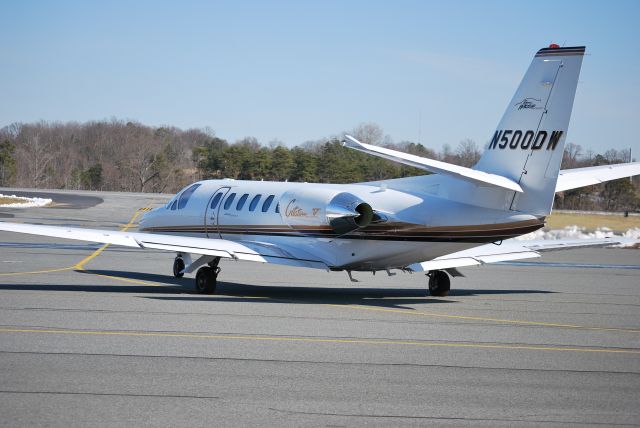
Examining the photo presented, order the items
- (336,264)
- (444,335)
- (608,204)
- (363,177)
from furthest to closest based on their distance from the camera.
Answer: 1. (608,204)
2. (363,177)
3. (336,264)
4. (444,335)

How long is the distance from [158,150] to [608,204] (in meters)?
49.4

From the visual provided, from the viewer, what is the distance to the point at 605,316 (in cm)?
1986

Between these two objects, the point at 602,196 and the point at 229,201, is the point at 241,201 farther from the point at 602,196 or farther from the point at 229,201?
the point at 602,196

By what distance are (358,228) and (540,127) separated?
456 centimetres

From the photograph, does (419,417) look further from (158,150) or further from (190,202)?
(158,150)

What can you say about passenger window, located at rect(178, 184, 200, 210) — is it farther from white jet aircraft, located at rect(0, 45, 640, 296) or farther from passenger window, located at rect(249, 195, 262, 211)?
passenger window, located at rect(249, 195, 262, 211)

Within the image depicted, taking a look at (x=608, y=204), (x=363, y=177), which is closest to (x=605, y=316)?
(x=363, y=177)

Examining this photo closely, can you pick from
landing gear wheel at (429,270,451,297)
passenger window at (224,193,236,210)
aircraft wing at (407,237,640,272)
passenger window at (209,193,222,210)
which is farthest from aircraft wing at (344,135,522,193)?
passenger window at (209,193,222,210)

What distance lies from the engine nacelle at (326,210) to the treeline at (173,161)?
30.8 m

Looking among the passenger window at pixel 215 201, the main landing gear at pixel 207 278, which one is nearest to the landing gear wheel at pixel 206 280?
the main landing gear at pixel 207 278

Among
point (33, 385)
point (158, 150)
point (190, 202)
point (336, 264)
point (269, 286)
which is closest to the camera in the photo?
point (33, 385)

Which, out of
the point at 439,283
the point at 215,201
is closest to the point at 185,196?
the point at 215,201

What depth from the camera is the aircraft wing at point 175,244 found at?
2136cm

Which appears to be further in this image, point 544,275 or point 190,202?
point 544,275
